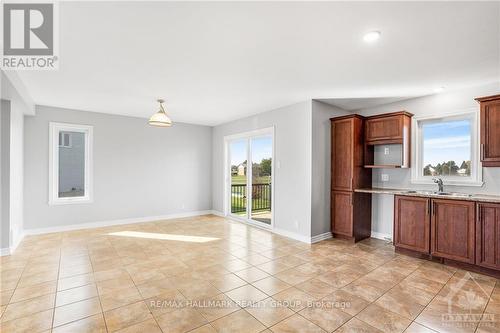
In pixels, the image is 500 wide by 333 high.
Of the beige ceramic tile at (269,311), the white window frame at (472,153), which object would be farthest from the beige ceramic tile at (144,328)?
the white window frame at (472,153)

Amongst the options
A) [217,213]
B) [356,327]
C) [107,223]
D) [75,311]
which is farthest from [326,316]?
[107,223]

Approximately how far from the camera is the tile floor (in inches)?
83.5

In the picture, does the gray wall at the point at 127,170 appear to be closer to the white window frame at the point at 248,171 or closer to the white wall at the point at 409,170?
the white window frame at the point at 248,171

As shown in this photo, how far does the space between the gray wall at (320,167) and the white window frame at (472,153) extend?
1422 mm

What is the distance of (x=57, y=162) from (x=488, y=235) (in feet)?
23.9

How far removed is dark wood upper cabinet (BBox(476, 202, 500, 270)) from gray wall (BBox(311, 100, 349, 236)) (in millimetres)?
2122

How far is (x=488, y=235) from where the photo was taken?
120 inches

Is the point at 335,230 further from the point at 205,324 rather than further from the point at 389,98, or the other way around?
the point at 205,324

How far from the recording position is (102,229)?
17.2 ft

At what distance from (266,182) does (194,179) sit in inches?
89.9

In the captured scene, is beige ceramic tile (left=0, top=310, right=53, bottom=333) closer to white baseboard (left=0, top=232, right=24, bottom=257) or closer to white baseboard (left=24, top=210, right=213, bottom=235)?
white baseboard (left=0, top=232, right=24, bottom=257)

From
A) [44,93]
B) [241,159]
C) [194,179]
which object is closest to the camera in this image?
[44,93]

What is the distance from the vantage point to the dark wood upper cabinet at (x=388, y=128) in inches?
162

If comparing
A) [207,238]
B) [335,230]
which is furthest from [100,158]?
[335,230]
